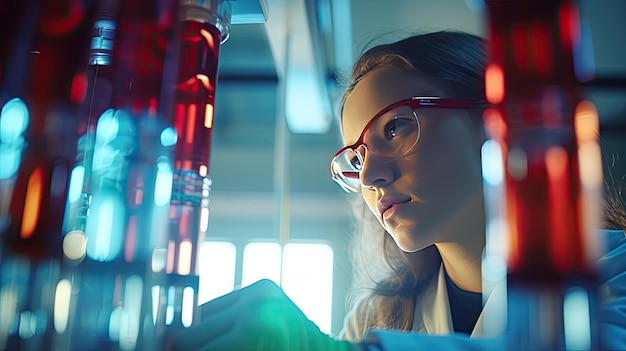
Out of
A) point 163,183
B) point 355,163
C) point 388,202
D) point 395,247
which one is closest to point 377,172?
point 388,202

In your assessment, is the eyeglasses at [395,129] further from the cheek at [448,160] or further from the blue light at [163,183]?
the blue light at [163,183]

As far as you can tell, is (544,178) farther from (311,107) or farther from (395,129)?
(311,107)

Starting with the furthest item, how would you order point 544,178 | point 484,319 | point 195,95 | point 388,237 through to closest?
point 388,237 → point 484,319 → point 195,95 → point 544,178

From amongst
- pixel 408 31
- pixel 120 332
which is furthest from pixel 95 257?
pixel 408 31

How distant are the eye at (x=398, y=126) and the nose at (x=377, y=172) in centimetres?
3

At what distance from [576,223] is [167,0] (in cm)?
24

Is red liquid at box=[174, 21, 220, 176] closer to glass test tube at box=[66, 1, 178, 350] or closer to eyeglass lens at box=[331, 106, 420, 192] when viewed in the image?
glass test tube at box=[66, 1, 178, 350]

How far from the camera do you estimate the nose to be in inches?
19.7

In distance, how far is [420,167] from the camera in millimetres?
522

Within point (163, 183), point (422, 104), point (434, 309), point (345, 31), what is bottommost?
point (434, 309)

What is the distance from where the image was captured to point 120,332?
257mm

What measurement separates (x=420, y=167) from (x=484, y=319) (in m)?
0.16

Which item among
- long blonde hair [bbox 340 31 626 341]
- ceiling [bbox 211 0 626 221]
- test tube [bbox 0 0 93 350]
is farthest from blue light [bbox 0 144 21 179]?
long blonde hair [bbox 340 31 626 341]

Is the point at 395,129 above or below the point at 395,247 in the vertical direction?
above
